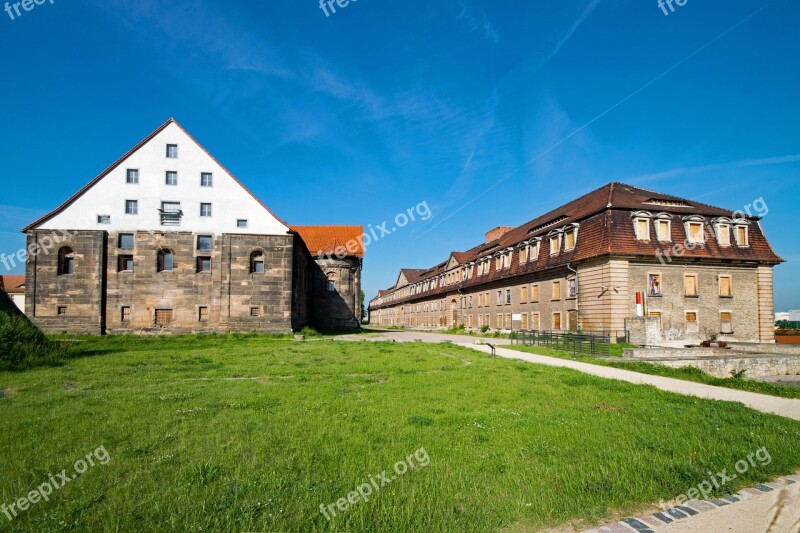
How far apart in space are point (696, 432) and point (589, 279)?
2350 cm

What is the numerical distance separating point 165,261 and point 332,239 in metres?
24.8

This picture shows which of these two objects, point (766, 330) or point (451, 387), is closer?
point (451, 387)

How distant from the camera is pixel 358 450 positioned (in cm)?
593

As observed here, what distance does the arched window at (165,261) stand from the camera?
31.3 metres

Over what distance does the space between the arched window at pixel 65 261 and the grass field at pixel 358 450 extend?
947 inches

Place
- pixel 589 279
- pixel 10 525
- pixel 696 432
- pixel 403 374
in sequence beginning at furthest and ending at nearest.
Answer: pixel 589 279, pixel 403 374, pixel 696 432, pixel 10 525

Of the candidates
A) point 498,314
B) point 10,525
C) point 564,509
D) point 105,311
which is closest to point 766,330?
point 498,314

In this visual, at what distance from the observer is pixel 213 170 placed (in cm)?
3197

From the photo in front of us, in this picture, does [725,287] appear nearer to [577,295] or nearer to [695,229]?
[695,229]

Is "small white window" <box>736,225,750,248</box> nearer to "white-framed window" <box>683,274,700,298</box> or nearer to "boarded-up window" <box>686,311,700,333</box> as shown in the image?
"white-framed window" <box>683,274,700,298</box>

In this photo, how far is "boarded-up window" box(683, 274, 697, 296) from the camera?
94.5ft

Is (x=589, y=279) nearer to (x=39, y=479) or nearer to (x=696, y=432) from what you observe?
(x=696, y=432)

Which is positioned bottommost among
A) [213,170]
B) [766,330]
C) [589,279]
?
[766,330]

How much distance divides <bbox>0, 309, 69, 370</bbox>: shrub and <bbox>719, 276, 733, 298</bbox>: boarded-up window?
Result: 3725 centimetres
